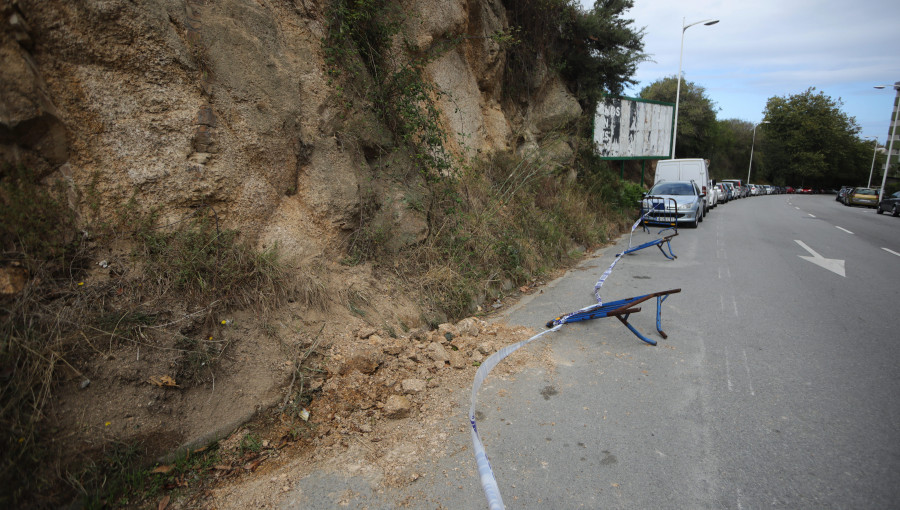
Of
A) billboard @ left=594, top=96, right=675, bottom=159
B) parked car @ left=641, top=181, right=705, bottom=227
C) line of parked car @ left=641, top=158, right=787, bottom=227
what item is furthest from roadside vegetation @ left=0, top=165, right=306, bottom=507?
billboard @ left=594, top=96, right=675, bottom=159

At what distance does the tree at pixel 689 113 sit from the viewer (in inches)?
1410

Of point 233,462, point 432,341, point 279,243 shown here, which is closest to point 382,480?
point 233,462

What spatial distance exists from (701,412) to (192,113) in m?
5.47

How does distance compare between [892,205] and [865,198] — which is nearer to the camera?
[892,205]

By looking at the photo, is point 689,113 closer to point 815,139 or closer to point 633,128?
point 633,128

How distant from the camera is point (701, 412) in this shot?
12.1 feet

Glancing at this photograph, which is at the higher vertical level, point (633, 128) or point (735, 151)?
point (735, 151)

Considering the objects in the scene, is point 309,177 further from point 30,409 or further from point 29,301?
point 30,409

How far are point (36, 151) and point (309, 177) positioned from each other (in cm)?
245

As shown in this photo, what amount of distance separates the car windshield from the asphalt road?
9.77 meters

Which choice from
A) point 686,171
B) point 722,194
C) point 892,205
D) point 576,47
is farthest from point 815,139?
point 576,47

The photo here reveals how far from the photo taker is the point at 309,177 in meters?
5.34

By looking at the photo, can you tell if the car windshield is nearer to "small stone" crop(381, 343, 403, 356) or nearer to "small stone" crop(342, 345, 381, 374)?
"small stone" crop(381, 343, 403, 356)

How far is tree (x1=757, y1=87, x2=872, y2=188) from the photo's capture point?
57.9 metres
